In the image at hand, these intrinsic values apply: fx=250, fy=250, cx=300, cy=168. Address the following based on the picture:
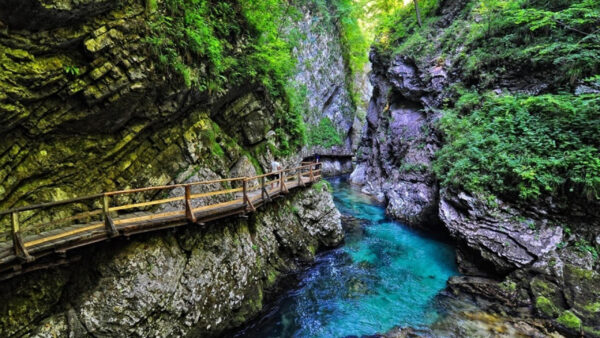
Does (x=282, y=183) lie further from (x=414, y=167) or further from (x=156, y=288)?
(x=414, y=167)

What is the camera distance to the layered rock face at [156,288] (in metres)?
4.93

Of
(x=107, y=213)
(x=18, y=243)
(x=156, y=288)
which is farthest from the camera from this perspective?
(x=156, y=288)

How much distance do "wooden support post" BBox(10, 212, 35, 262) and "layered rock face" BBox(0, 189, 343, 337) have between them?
107 centimetres

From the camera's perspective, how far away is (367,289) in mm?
10047

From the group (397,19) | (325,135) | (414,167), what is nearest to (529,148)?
(414,167)

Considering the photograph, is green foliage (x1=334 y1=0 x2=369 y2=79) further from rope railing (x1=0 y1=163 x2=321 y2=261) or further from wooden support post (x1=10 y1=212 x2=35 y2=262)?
wooden support post (x1=10 y1=212 x2=35 y2=262)

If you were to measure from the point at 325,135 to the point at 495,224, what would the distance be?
26423mm

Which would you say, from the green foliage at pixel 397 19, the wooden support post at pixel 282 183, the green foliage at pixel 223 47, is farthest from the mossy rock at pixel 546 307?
the green foliage at pixel 397 19

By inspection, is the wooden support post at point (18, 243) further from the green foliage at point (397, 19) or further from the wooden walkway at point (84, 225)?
the green foliage at point (397, 19)

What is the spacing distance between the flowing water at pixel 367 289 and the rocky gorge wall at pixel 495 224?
1.42 m

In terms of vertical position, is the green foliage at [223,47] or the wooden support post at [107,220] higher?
the green foliage at [223,47]

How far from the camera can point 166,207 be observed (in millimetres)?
7723

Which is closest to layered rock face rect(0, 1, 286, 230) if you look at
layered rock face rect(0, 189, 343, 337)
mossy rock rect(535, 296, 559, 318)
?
layered rock face rect(0, 189, 343, 337)

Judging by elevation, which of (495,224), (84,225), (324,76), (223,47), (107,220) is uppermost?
(324,76)
